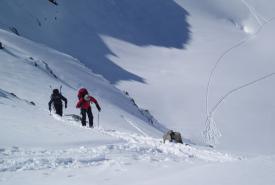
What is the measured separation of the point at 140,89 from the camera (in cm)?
5703

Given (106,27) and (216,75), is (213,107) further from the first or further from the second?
(106,27)

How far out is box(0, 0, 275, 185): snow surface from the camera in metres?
9.60

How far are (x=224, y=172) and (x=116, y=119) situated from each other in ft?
69.0

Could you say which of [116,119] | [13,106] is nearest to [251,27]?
[116,119]

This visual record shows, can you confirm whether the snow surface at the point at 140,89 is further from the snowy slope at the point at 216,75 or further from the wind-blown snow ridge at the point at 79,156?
the snowy slope at the point at 216,75

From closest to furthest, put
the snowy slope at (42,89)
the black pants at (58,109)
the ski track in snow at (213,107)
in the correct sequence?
the snowy slope at (42,89) → the black pants at (58,109) → the ski track in snow at (213,107)

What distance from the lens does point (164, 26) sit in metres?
90.1

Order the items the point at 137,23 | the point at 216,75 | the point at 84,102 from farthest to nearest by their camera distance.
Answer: the point at 137,23
the point at 216,75
the point at 84,102

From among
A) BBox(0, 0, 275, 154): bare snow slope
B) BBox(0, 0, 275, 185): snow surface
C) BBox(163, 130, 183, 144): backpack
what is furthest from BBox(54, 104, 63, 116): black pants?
BBox(0, 0, 275, 154): bare snow slope

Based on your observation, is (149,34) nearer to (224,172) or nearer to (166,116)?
(166,116)

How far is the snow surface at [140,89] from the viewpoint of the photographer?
9602 mm

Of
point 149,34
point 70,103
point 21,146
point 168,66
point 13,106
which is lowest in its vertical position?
point 21,146

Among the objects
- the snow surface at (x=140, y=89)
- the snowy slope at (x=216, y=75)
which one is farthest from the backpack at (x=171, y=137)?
the snowy slope at (x=216, y=75)

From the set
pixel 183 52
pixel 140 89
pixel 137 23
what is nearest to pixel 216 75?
pixel 140 89
